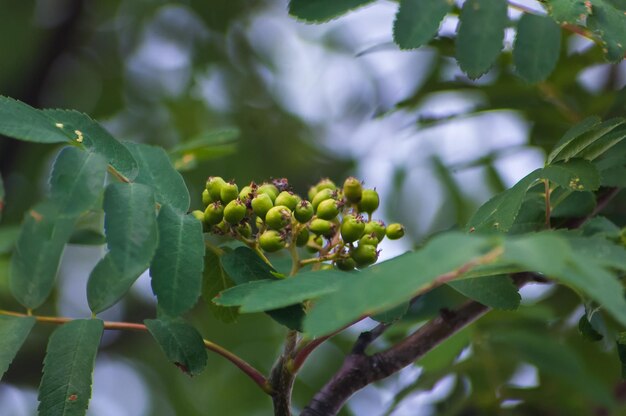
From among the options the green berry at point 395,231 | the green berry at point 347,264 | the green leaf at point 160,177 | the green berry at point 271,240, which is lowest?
the green berry at point 395,231

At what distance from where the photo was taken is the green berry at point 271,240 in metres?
1.24

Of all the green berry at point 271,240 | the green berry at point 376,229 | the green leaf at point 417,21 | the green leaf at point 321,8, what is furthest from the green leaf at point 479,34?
the green berry at point 271,240

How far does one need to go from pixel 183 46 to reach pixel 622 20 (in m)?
2.33

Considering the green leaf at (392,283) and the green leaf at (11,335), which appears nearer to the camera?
the green leaf at (392,283)

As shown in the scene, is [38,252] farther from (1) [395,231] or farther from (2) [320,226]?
(1) [395,231]

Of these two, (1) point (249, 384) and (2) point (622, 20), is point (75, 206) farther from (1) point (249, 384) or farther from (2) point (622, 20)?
(1) point (249, 384)

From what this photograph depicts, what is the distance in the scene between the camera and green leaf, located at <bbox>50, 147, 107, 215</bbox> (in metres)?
1.03

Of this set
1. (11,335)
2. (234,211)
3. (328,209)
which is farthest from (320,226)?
(11,335)

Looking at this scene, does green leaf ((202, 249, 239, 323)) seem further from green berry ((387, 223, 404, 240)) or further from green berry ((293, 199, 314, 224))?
green berry ((387, 223, 404, 240))

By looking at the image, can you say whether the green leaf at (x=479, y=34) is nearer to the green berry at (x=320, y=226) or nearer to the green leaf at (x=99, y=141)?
the green berry at (x=320, y=226)

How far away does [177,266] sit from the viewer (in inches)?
41.9

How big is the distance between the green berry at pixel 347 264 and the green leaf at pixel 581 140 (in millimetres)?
320

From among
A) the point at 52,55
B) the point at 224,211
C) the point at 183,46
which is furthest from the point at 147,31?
A: the point at 224,211

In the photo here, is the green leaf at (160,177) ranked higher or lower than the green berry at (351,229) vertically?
higher
